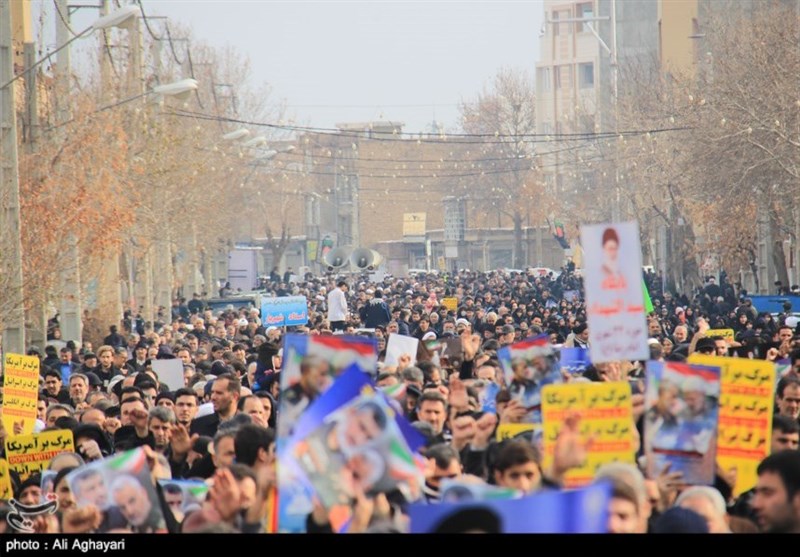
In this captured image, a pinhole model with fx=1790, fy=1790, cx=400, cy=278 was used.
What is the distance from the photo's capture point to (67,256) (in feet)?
97.5

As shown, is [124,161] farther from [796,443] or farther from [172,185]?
[796,443]

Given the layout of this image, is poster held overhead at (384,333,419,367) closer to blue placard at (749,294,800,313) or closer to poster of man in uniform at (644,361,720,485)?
poster of man in uniform at (644,361,720,485)

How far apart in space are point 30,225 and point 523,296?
2407 cm

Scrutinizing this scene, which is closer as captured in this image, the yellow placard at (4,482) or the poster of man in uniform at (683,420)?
the poster of man in uniform at (683,420)

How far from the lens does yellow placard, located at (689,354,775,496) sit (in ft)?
28.0

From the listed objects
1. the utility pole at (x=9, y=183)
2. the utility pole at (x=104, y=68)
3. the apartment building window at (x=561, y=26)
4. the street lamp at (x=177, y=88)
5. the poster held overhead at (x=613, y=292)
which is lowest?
the poster held overhead at (x=613, y=292)

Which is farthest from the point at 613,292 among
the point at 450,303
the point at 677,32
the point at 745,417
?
the point at 677,32

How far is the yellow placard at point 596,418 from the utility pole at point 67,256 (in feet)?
72.9

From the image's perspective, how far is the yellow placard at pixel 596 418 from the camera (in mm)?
7809

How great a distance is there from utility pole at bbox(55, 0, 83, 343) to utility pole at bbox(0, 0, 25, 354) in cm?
590

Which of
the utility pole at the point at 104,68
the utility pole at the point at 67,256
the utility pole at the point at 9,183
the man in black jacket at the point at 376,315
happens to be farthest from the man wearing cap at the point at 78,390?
the utility pole at the point at 104,68

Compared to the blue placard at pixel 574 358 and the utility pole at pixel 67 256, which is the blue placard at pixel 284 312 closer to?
the utility pole at pixel 67 256

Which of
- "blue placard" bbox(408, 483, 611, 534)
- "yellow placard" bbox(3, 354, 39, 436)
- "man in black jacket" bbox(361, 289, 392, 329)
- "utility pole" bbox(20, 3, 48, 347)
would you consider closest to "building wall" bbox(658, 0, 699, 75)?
"man in black jacket" bbox(361, 289, 392, 329)
